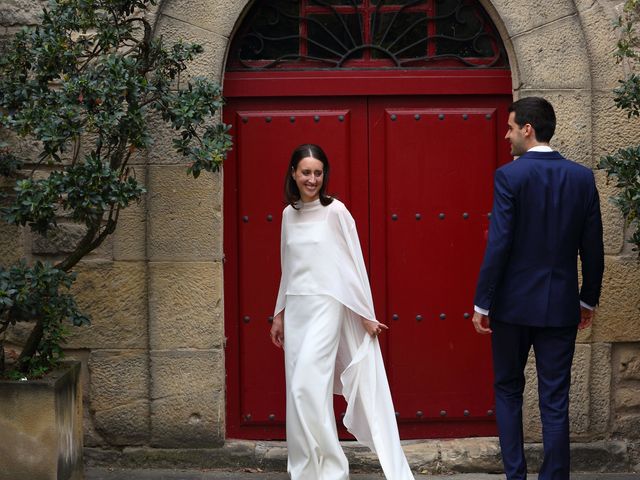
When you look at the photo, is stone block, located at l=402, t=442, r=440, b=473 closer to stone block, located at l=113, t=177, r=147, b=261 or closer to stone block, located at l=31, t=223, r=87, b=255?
stone block, located at l=113, t=177, r=147, b=261

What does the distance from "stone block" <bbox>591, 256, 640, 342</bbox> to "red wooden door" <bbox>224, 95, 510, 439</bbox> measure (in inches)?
29.4

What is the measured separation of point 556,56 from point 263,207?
6.41ft

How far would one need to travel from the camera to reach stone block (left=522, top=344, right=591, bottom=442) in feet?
22.5

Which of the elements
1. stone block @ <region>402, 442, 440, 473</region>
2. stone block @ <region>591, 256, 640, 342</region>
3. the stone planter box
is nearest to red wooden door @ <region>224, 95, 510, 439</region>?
stone block @ <region>402, 442, 440, 473</region>

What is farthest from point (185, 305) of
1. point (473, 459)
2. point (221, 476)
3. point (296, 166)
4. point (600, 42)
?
point (600, 42)

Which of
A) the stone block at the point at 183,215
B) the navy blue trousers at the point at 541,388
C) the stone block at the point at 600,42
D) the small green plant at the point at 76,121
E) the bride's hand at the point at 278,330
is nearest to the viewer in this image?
the small green plant at the point at 76,121

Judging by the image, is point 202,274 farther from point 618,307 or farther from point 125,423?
point 618,307

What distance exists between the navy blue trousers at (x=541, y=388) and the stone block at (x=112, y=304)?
2.21 m

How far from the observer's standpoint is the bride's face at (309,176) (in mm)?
6020

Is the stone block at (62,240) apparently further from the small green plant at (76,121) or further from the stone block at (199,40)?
the stone block at (199,40)

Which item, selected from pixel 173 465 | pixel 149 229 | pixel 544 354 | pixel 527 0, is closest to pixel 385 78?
pixel 527 0

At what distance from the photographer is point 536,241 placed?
5.64m

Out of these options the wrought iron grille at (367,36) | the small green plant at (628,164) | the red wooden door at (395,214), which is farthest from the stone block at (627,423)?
the wrought iron grille at (367,36)

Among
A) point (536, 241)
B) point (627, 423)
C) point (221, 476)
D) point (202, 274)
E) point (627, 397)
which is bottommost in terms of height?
point (221, 476)
